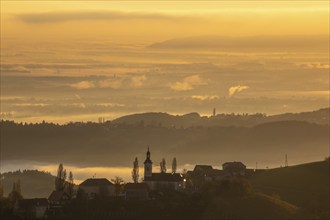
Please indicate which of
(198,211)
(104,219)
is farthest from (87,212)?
(198,211)

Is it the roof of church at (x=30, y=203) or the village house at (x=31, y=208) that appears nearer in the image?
the village house at (x=31, y=208)

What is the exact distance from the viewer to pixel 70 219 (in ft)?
621

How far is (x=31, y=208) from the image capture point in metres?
194

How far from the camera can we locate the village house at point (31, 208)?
19112 cm

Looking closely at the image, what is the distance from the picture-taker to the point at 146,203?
199m

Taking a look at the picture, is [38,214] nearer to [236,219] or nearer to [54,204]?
[54,204]

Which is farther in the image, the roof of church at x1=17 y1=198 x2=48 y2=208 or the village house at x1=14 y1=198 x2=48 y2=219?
the roof of church at x1=17 y1=198 x2=48 y2=208

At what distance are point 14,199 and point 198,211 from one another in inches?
989

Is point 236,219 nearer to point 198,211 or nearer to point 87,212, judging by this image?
point 198,211

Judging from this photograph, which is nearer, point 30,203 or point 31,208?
point 31,208

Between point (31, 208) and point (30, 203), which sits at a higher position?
point (30, 203)

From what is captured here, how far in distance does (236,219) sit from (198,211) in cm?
541

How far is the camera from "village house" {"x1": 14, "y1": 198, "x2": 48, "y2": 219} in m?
191

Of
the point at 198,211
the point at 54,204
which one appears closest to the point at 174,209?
the point at 198,211
